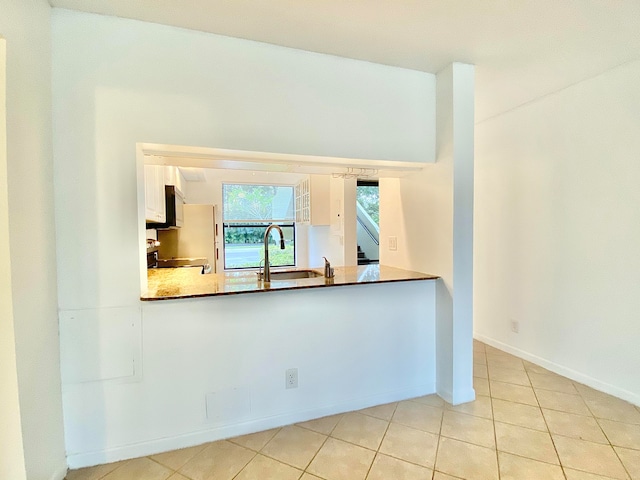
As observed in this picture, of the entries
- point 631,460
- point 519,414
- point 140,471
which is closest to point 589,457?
Answer: point 631,460

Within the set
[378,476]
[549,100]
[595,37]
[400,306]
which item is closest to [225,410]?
[378,476]

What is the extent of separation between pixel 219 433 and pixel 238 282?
0.94m

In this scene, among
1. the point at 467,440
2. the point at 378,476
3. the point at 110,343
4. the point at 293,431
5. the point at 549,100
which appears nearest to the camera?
the point at 378,476

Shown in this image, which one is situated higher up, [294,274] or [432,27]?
[432,27]

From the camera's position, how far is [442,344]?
2533 millimetres

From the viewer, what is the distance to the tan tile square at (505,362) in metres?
3.05

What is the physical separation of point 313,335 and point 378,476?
34.3 inches

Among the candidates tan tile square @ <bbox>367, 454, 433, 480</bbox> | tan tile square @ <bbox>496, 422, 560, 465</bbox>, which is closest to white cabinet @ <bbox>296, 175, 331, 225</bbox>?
tan tile square @ <bbox>496, 422, 560, 465</bbox>

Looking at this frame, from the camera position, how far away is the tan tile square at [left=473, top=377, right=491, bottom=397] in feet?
8.43

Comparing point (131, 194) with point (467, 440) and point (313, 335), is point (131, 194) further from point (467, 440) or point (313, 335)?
point (467, 440)

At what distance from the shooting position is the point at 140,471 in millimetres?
1767

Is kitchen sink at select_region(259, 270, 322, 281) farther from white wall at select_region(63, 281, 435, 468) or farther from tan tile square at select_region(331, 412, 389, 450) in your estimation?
tan tile square at select_region(331, 412, 389, 450)

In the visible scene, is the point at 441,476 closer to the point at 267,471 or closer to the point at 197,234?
the point at 267,471

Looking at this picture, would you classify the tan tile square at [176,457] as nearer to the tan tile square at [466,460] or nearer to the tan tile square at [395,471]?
the tan tile square at [395,471]
